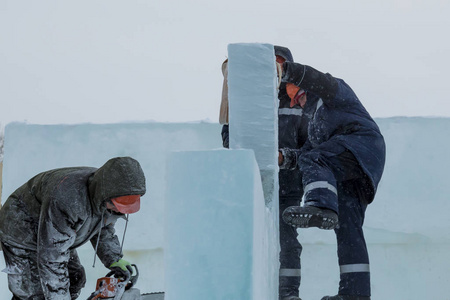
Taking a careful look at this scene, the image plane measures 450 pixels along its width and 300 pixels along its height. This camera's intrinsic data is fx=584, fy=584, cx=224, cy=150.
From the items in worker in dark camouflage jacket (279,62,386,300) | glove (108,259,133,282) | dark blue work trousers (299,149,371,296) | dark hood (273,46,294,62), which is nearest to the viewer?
dark blue work trousers (299,149,371,296)

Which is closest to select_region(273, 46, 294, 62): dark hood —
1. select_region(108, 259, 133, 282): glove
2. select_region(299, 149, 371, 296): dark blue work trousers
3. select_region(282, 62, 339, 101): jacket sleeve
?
select_region(282, 62, 339, 101): jacket sleeve

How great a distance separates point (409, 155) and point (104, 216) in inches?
126

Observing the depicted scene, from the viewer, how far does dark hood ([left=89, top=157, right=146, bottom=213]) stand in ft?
8.23

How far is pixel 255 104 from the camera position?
1.96 meters

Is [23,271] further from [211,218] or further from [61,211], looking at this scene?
[211,218]

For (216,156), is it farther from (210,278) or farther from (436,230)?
(436,230)

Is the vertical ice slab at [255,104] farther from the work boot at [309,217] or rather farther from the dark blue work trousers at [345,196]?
the dark blue work trousers at [345,196]

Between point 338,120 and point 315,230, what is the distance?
111 inches

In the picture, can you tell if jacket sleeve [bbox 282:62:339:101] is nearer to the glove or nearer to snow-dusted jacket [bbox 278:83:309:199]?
snow-dusted jacket [bbox 278:83:309:199]

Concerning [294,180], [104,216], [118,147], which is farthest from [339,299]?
[118,147]

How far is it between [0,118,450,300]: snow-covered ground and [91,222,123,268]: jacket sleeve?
1.92 metres

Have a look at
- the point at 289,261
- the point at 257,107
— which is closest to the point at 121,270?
the point at 289,261

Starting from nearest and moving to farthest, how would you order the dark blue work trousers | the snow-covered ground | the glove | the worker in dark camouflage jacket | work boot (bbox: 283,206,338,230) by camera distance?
work boot (bbox: 283,206,338,230)
the dark blue work trousers
the worker in dark camouflage jacket
the glove
the snow-covered ground

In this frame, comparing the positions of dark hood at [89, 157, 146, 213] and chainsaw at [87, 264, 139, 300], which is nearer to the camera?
dark hood at [89, 157, 146, 213]
